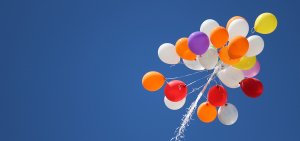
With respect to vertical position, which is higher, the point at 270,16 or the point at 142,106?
the point at 142,106

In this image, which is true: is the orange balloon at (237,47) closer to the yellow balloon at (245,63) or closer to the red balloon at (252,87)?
the yellow balloon at (245,63)

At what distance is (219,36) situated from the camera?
2639mm

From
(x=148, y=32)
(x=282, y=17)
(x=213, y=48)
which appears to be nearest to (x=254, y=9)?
(x=282, y=17)

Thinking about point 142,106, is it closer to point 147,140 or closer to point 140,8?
point 147,140

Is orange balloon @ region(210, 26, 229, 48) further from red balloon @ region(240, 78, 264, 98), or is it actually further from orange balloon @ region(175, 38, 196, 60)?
red balloon @ region(240, 78, 264, 98)

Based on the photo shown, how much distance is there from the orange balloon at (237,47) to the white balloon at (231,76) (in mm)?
181

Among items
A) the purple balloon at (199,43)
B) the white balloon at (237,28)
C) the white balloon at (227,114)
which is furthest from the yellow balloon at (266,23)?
the white balloon at (227,114)

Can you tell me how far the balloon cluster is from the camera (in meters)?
2.65

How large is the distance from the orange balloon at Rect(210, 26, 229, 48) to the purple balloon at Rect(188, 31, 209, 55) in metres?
0.04

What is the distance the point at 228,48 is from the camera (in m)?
2.63

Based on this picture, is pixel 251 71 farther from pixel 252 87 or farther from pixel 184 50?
pixel 184 50

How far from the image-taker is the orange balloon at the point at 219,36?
2637 mm

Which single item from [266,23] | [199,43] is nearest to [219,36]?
[199,43]

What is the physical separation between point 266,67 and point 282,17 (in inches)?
20.3
